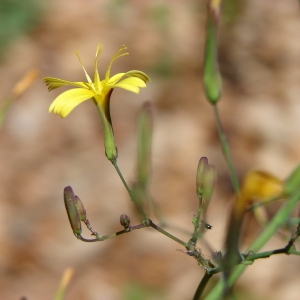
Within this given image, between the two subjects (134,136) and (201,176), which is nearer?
(201,176)

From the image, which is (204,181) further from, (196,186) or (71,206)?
(71,206)

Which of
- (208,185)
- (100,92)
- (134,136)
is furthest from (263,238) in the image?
(134,136)

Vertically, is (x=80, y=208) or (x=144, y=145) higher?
(x=144, y=145)

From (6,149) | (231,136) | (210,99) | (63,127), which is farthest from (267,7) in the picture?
(210,99)

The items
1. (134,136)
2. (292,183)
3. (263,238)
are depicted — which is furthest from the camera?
(134,136)

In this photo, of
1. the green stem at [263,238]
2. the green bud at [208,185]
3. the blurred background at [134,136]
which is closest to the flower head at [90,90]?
the green bud at [208,185]

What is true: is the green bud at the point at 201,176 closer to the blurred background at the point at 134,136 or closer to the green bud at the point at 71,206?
A: the green bud at the point at 71,206
